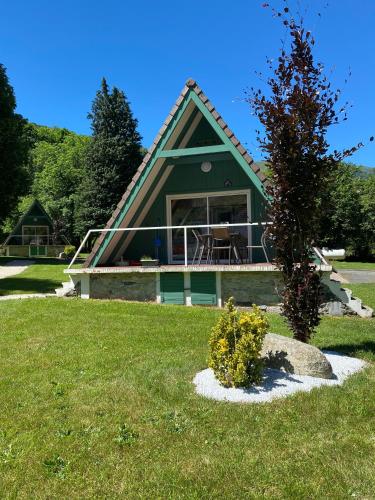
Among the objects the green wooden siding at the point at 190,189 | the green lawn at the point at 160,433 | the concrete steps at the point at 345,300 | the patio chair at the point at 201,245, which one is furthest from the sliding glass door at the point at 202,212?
the green lawn at the point at 160,433

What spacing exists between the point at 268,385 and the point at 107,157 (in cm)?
2827

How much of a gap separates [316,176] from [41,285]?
11665mm

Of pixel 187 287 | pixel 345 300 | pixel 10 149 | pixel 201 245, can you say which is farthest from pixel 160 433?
pixel 10 149

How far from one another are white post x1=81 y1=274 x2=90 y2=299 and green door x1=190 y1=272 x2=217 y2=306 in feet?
9.10

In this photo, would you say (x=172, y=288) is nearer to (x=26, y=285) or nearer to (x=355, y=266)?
(x=26, y=285)

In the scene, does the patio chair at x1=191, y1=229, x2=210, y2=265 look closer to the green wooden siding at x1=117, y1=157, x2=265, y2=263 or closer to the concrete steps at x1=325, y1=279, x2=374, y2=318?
the green wooden siding at x1=117, y1=157, x2=265, y2=263

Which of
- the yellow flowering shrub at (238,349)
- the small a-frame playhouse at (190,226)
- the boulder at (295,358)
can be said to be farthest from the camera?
Answer: the small a-frame playhouse at (190,226)

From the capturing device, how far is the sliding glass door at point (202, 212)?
12688 millimetres

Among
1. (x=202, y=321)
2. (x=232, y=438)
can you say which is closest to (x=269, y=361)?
(x=232, y=438)

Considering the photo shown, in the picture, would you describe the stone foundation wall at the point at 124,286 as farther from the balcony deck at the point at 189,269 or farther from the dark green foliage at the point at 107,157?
the dark green foliage at the point at 107,157

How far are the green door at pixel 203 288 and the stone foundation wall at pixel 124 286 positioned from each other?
108 centimetres

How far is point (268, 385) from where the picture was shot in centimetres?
A: 496

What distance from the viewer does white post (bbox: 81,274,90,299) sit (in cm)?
1169

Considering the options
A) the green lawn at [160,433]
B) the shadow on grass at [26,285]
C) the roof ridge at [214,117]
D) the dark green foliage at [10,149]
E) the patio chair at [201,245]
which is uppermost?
the dark green foliage at [10,149]
